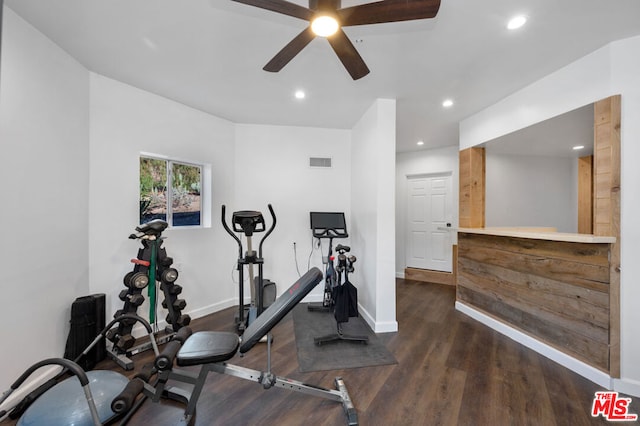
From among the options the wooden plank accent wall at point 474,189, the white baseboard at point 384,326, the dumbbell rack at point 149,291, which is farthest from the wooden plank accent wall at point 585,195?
the dumbbell rack at point 149,291

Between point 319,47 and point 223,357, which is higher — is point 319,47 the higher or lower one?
the higher one

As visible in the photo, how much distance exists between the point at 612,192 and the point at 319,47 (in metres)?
→ 2.63

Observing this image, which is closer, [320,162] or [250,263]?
[250,263]

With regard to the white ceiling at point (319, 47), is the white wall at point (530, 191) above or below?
below

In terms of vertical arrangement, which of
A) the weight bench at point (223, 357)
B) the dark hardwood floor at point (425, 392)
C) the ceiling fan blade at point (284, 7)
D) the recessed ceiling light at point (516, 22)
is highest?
the recessed ceiling light at point (516, 22)

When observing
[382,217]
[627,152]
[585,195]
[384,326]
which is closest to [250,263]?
[382,217]

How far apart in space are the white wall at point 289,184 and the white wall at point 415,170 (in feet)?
6.50

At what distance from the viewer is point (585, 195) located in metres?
4.47

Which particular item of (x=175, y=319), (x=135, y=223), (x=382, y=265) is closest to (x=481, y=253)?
(x=382, y=265)

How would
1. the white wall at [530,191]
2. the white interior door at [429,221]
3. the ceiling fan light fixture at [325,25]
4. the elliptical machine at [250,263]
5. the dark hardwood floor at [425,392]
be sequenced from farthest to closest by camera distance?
the white interior door at [429,221]
the white wall at [530,191]
the elliptical machine at [250,263]
the dark hardwood floor at [425,392]
the ceiling fan light fixture at [325,25]

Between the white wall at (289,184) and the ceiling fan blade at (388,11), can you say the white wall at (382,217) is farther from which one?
the ceiling fan blade at (388,11)

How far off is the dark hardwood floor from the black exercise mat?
9 centimetres

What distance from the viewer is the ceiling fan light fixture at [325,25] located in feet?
4.89

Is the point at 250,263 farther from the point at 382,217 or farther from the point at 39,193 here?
the point at 39,193
